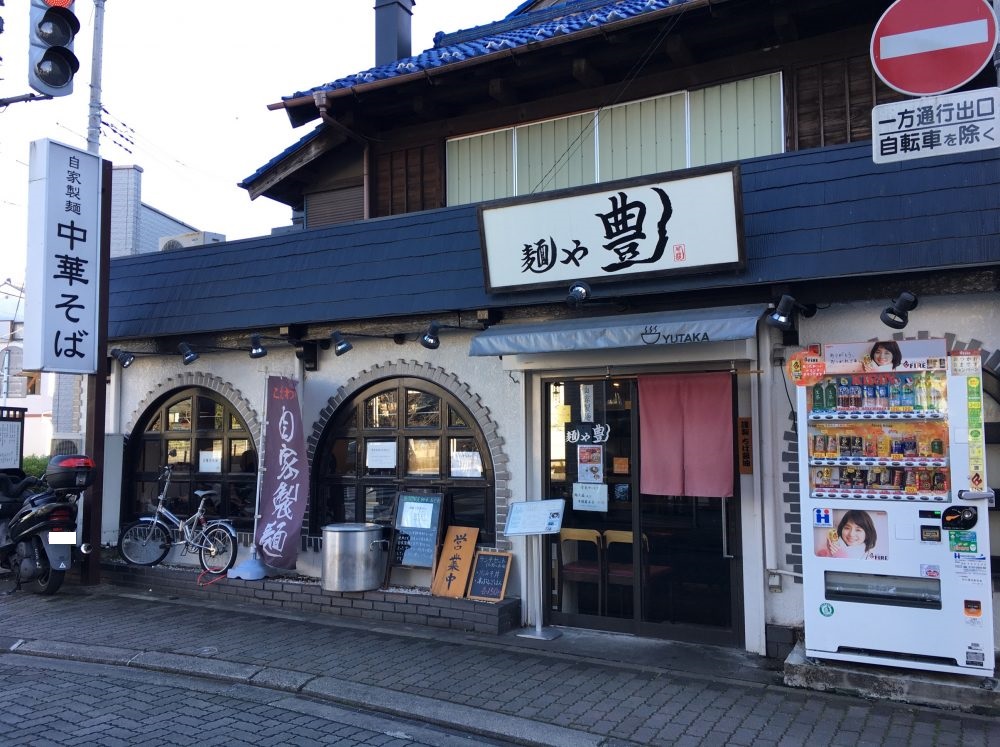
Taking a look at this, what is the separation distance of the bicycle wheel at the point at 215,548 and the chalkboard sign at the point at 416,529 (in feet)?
7.69

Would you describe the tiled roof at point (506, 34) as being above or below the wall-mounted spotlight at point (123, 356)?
above

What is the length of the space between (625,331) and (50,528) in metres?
7.42

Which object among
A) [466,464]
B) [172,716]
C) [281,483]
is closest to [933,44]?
[466,464]

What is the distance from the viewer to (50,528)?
31.2ft

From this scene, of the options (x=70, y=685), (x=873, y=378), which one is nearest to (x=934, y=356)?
(x=873, y=378)

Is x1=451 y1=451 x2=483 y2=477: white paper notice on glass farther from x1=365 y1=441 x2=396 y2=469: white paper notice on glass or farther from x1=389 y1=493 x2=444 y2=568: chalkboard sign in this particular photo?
x1=365 y1=441 x2=396 y2=469: white paper notice on glass

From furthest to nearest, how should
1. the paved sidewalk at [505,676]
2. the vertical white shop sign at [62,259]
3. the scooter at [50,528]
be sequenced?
the scooter at [50,528], the vertical white shop sign at [62,259], the paved sidewalk at [505,676]

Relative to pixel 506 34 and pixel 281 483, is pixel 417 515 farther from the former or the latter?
pixel 506 34

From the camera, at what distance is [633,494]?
763 centimetres

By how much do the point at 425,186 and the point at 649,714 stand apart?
6.86 metres

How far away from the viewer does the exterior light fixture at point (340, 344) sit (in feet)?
28.7

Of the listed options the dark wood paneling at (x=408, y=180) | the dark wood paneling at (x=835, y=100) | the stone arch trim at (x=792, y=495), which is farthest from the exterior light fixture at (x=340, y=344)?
the dark wood paneling at (x=835, y=100)

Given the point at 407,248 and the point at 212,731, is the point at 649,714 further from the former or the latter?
the point at 407,248

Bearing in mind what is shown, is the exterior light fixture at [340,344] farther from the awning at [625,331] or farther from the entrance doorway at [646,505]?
the entrance doorway at [646,505]
